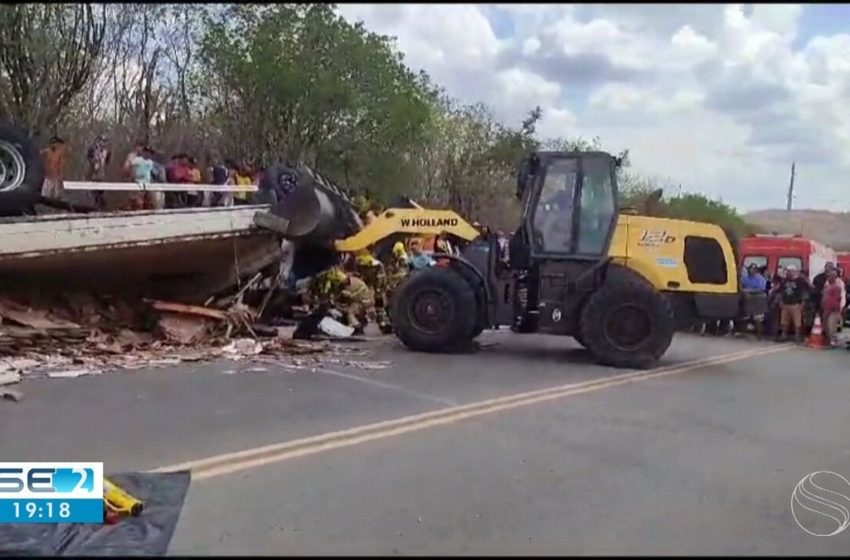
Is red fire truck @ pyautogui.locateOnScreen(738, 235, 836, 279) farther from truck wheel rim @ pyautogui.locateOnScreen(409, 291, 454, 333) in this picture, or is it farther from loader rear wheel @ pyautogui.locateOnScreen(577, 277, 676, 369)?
truck wheel rim @ pyautogui.locateOnScreen(409, 291, 454, 333)

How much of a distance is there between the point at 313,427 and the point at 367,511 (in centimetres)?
199

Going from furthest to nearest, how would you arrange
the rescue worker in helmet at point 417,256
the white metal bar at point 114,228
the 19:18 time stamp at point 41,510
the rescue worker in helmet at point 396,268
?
the rescue worker in helmet at point 396,268 → the rescue worker in helmet at point 417,256 → the white metal bar at point 114,228 → the 19:18 time stamp at point 41,510

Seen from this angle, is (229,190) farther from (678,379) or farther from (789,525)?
(789,525)

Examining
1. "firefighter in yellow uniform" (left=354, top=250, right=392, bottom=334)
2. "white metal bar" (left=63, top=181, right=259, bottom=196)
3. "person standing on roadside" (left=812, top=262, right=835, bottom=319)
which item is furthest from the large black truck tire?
"person standing on roadside" (left=812, top=262, right=835, bottom=319)

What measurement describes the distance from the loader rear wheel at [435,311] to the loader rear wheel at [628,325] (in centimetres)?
138

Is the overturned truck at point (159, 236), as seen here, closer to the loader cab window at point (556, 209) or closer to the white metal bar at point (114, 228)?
the white metal bar at point (114, 228)

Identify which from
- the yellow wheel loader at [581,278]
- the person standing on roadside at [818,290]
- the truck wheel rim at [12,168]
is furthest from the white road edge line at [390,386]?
the person standing on roadside at [818,290]

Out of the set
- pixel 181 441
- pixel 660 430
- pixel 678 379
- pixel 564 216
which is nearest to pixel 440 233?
pixel 564 216

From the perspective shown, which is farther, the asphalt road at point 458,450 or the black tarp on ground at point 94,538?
the asphalt road at point 458,450

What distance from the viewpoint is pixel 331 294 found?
12500 millimetres

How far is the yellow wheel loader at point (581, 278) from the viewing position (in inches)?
402

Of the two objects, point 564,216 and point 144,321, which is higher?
point 564,216

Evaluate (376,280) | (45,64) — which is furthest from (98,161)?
(376,280)

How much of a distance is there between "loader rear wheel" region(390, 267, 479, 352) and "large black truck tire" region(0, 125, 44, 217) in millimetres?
4154
